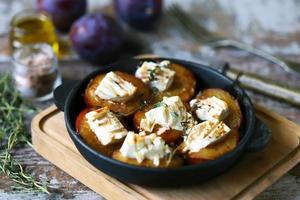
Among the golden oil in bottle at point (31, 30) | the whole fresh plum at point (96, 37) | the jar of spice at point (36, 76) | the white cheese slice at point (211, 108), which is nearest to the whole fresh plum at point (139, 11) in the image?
the whole fresh plum at point (96, 37)

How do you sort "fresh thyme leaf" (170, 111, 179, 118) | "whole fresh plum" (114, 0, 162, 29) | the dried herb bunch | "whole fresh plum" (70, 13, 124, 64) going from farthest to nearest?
"whole fresh plum" (114, 0, 162, 29) < "whole fresh plum" (70, 13, 124, 64) < the dried herb bunch < "fresh thyme leaf" (170, 111, 179, 118)

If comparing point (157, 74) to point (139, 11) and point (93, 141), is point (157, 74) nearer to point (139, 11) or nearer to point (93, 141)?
point (93, 141)

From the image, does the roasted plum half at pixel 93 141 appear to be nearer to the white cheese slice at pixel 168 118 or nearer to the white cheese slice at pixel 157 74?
the white cheese slice at pixel 168 118

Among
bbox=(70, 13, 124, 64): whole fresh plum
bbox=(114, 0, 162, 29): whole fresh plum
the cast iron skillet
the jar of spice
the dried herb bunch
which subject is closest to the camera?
the cast iron skillet

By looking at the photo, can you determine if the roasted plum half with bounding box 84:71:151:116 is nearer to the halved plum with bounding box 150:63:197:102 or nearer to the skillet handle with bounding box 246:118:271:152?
the halved plum with bounding box 150:63:197:102

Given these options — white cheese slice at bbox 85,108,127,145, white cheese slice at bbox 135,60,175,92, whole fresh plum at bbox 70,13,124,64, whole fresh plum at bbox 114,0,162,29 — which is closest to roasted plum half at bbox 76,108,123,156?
white cheese slice at bbox 85,108,127,145

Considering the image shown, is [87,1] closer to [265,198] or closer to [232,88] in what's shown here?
[232,88]

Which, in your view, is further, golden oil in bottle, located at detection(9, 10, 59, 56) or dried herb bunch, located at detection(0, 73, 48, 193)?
golden oil in bottle, located at detection(9, 10, 59, 56)
